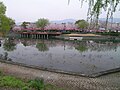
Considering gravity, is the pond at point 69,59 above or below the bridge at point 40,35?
below

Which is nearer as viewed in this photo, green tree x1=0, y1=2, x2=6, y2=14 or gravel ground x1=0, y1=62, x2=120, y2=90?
gravel ground x1=0, y1=62, x2=120, y2=90

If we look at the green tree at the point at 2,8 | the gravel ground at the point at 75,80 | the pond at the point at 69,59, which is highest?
the green tree at the point at 2,8

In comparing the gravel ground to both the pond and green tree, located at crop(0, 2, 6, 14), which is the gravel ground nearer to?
the pond

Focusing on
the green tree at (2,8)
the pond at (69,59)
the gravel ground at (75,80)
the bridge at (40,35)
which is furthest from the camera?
the bridge at (40,35)

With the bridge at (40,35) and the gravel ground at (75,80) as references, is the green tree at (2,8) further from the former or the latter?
the bridge at (40,35)

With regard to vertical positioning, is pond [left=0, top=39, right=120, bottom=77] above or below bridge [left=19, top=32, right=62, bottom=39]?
below

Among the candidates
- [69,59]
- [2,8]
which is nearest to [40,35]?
[2,8]

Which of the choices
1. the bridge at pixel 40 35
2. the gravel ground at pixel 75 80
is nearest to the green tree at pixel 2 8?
the gravel ground at pixel 75 80

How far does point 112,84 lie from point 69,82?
2.45 metres

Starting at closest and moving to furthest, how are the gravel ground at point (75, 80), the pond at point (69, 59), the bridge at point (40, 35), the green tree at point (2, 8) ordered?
the gravel ground at point (75, 80) → the pond at point (69, 59) → the green tree at point (2, 8) → the bridge at point (40, 35)

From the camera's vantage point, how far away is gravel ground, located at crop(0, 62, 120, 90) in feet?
35.3

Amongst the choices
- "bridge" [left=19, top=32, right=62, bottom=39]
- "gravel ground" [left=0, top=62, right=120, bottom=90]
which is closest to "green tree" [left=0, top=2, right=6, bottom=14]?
"gravel ground" [left=0, top=62, right=120, bottom=90]

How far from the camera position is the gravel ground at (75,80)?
10.8m

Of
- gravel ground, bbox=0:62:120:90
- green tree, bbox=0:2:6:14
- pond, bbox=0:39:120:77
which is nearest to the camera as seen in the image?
gravel ground, bbox=0:62:120:90
